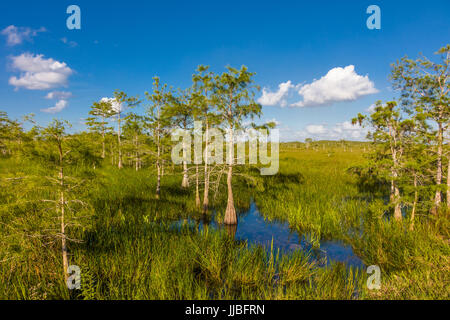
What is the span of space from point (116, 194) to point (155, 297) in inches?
402

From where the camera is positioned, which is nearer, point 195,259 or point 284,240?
point 195,259

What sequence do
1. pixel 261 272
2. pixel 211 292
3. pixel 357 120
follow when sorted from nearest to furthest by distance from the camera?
pixel 211 292, pixel 261 272, pixel 357 120

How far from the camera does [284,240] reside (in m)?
9.97

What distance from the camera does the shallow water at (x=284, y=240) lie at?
27.1 ft

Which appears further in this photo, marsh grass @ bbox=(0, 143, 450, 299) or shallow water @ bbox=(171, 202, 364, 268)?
shallow water @ bbox=(171, 202, 364, 268)

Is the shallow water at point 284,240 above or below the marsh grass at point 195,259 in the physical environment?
below

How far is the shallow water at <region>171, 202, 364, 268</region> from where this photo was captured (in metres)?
8.26

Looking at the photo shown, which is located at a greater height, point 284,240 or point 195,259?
point 195,259

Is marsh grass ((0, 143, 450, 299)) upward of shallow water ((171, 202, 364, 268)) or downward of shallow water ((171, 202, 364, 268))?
upward

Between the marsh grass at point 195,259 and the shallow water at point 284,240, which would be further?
the shallow water at point 284,240
